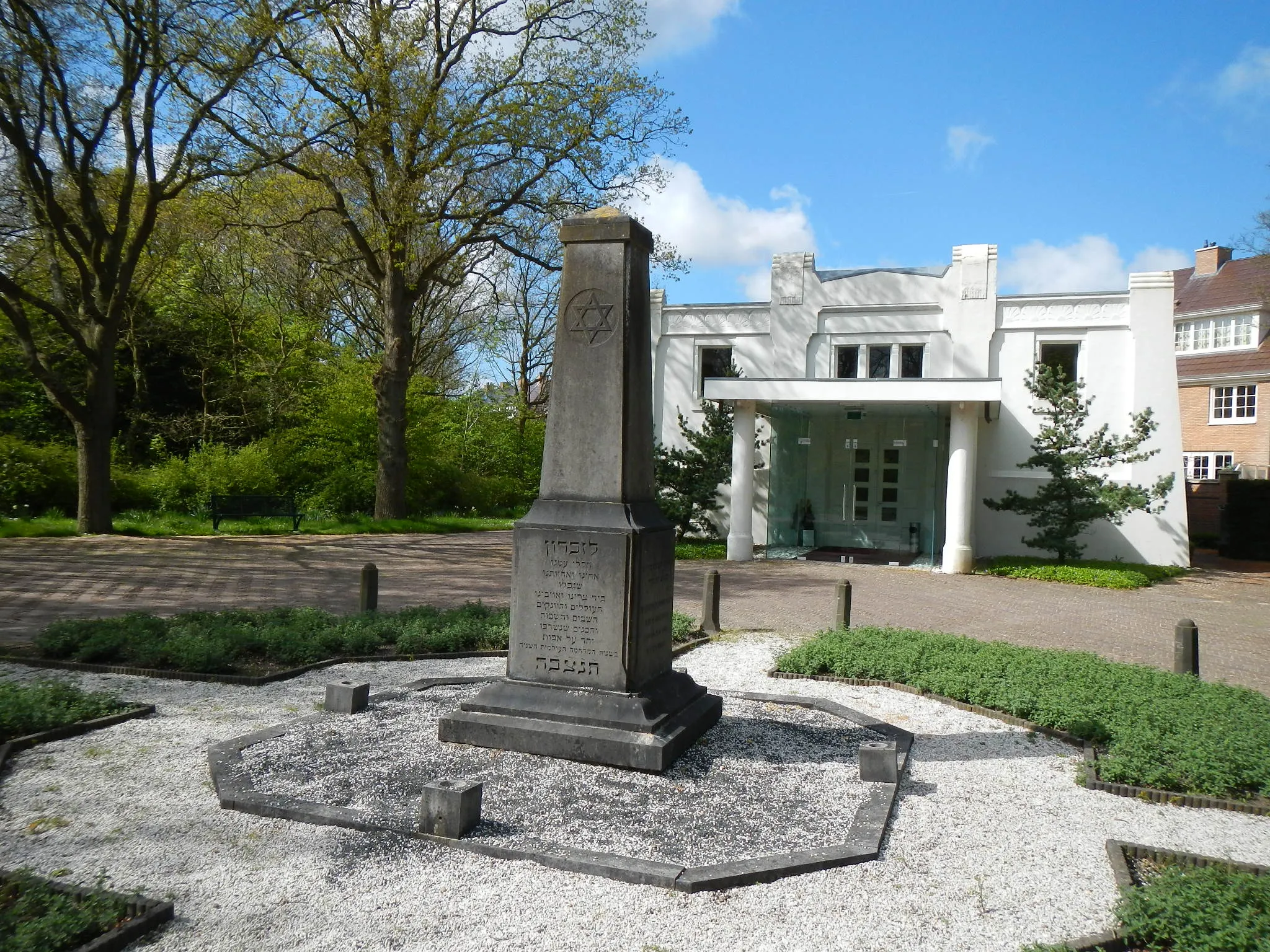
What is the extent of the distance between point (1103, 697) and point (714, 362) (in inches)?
735

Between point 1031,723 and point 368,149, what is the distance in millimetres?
18253

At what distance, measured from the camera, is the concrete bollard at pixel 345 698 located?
677cm

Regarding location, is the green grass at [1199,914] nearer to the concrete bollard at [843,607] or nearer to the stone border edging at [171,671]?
the stone border edging at [171,671]

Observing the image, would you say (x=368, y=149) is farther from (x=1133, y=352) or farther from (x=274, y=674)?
(x=1133, y=352)

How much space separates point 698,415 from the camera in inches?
975

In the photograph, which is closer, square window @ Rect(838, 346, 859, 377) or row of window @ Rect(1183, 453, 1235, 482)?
square window @ Rect(838, 346, 859, 377)

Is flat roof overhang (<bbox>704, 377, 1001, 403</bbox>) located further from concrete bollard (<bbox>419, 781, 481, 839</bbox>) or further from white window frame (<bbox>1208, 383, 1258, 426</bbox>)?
white window frame (<bbox>1208, 383, 1258, 426</bbox>)

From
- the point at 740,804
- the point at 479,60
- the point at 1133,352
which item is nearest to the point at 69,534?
the point at 479,60

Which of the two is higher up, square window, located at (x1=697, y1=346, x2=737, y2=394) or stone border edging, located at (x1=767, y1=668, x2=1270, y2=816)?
square window, located at (x1=697, y1=346, x2=737, y2=394)

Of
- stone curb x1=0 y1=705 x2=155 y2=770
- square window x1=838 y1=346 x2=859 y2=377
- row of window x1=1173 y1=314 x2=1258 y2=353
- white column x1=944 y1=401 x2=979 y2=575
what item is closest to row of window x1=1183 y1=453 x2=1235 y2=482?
row of window x1=1173 y1=314 x2=1258 y2=353

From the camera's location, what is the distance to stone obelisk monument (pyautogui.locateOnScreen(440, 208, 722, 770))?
19.0 feet

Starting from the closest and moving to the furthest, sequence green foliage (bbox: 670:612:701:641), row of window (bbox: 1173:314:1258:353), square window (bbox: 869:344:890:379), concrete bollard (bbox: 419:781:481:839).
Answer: concrete bollard (bbox: 419:781:481:839) < green foliage (bbox: 670:612:701:641) < square window (bbox: 869:344:890:379) < row of window (bbox: 1173:314:1258:353)

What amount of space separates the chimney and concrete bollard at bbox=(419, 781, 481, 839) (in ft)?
142

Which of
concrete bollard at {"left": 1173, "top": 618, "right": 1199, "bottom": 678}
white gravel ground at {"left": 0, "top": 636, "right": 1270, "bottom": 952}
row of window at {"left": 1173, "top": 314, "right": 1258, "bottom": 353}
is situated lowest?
white gravel ground at {"left": 0, "top": 636, "right": 1270, "bottom": 952}
